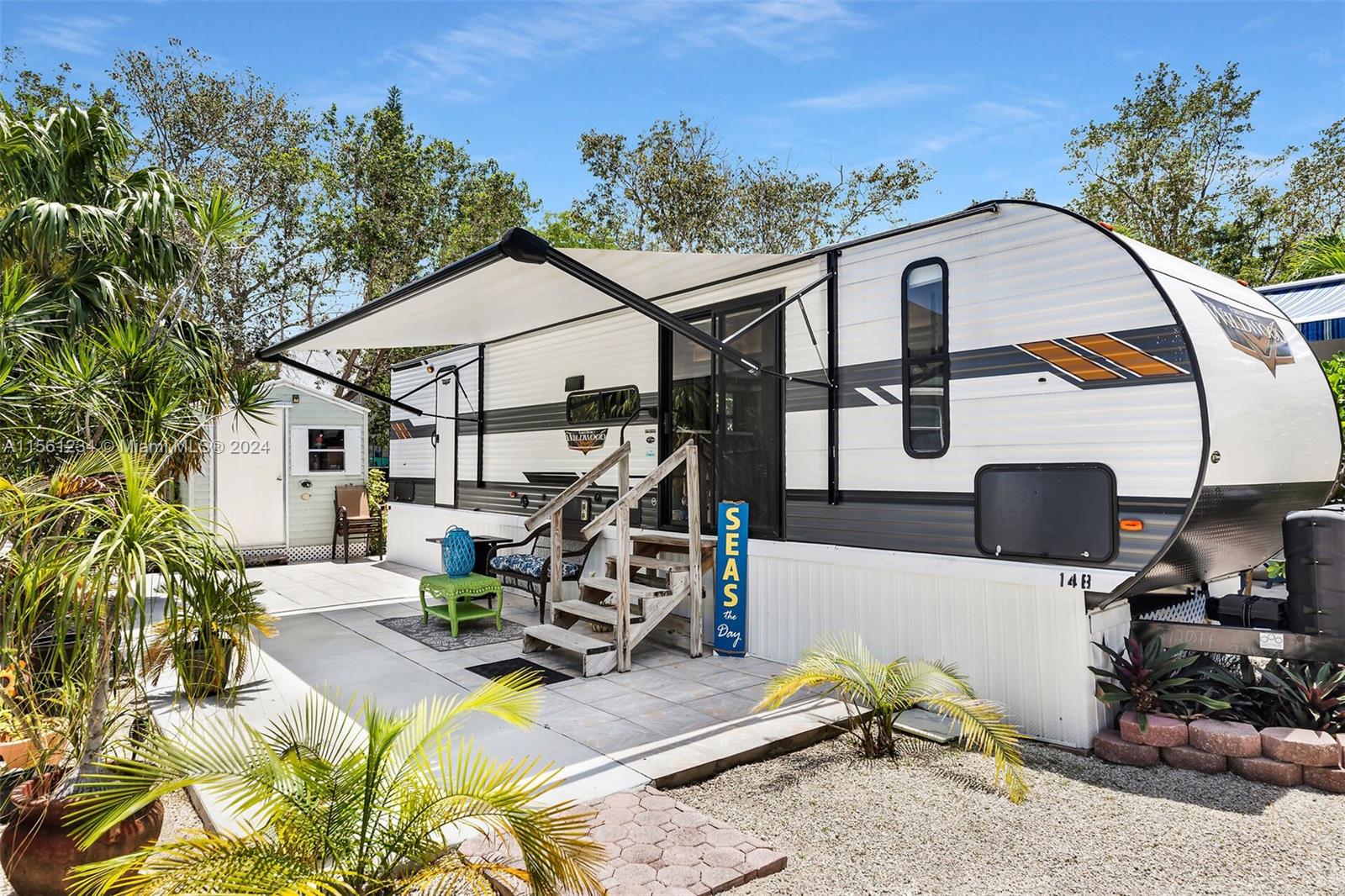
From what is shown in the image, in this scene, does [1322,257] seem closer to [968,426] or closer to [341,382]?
[968,426]

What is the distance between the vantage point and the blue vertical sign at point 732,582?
5680mm

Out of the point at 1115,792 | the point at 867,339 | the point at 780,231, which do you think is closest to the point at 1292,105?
the point at 780,231

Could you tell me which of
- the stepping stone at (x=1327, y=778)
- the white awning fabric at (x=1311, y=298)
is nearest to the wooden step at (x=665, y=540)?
the stepping stone at (x=1327, y=778)

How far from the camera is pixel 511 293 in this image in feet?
19.5

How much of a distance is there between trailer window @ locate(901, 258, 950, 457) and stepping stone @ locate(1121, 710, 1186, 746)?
162cm

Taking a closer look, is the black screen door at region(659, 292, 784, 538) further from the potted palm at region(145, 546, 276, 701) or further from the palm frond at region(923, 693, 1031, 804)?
the potted palm at region(145, 546, 276, 701)

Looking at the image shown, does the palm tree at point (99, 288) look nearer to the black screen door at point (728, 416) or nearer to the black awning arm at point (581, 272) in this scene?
the black awning arm at point (581, 272)

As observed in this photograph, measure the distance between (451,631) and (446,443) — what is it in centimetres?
407

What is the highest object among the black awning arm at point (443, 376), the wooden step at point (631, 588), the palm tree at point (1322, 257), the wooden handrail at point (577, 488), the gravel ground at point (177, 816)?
the palm tree at point (1322, 257)

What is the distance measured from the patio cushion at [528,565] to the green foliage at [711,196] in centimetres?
1216

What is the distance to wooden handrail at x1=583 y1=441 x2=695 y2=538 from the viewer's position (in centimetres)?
561

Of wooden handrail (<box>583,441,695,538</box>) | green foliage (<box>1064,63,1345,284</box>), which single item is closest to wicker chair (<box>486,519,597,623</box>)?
wooden handrail (<box>583,441,695,538</box>)

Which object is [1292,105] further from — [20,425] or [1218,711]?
[20,425]

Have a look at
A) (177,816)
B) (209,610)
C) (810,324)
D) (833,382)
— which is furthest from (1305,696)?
(177,816)
